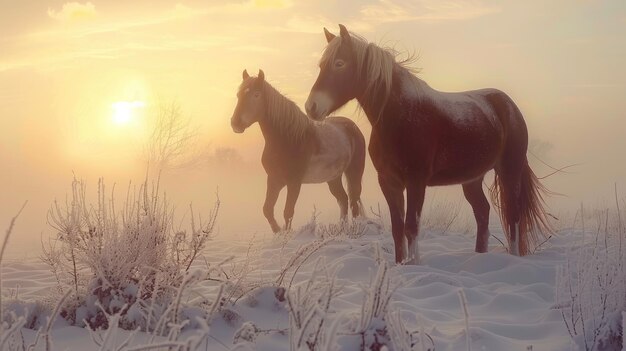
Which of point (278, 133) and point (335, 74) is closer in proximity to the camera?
point (335, 74)

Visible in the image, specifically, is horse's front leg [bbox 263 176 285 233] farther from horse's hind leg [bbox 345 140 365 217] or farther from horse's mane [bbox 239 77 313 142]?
horse's hind leg [bbox 345 140 365 217]

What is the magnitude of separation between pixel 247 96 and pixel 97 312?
5.15 m

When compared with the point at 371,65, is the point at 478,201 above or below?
below

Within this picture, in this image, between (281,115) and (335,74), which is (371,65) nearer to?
(335,74)

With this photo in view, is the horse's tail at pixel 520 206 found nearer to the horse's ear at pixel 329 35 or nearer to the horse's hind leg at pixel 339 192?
the horse's ear at pixel 329 35

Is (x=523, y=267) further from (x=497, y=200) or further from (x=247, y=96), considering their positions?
(x=247, y=96)

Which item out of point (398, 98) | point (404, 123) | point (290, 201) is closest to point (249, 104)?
point (290, 201)

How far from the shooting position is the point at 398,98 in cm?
556

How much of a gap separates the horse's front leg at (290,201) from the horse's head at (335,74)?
287 centimetres

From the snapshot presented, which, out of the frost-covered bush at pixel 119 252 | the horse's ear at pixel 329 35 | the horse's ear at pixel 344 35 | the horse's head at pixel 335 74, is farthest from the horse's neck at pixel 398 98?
the frost-covered bush at pixel 119 252

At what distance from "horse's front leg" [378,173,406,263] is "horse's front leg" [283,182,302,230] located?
108 inches

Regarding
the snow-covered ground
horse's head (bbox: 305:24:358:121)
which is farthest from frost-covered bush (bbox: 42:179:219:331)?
horse's head (bbox: 305:24:358:121)

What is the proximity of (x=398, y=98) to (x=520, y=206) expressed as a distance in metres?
2.03

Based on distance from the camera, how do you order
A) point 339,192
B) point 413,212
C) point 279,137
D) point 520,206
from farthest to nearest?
point 339,192, point 279,137, point 520,206, point 413,212
